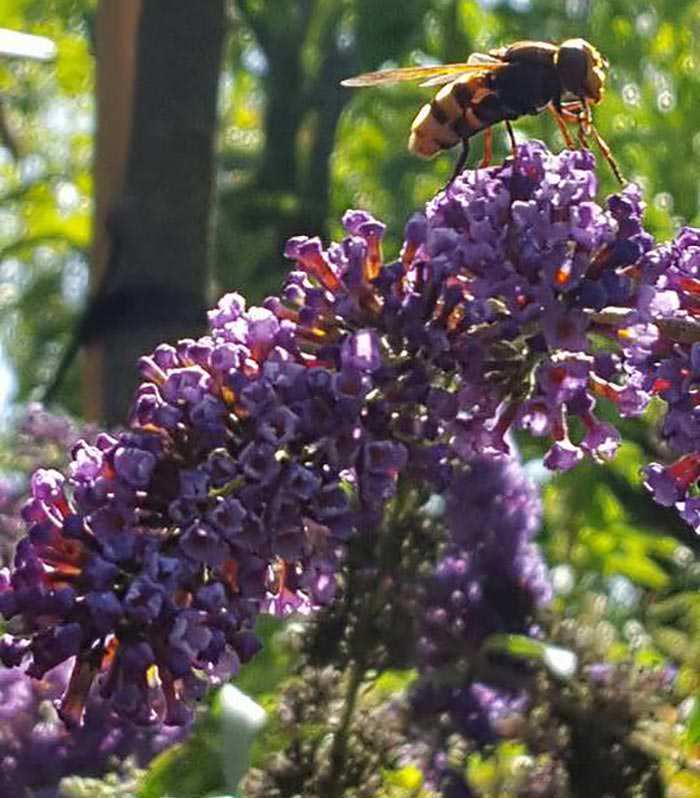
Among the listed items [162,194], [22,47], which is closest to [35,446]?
[162,194]

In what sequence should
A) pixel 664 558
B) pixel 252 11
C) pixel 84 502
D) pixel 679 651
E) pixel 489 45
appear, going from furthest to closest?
pixel 252 11 < pixel 489 45 < pixel 664 558 < pixel 679 651 < pixel 84 502

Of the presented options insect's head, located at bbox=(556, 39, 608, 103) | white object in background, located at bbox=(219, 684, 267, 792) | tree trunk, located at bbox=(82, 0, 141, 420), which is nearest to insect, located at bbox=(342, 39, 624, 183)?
insect's head, located at bbox=(556, 39, 608, 103)

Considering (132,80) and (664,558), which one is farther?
(664,558)

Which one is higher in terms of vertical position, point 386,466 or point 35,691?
point 386,466

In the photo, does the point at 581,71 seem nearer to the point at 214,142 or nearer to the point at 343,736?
the point at 343,736

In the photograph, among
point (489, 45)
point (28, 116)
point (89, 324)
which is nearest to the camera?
point (89, 324)

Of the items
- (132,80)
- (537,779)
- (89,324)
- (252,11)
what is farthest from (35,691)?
(252,11)

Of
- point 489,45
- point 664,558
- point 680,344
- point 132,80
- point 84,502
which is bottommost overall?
point 664,558

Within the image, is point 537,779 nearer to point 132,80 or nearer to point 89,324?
point 89,324

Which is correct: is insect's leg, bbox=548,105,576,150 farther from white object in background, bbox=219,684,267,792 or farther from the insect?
white object in background, bbox=219,684,267,792
